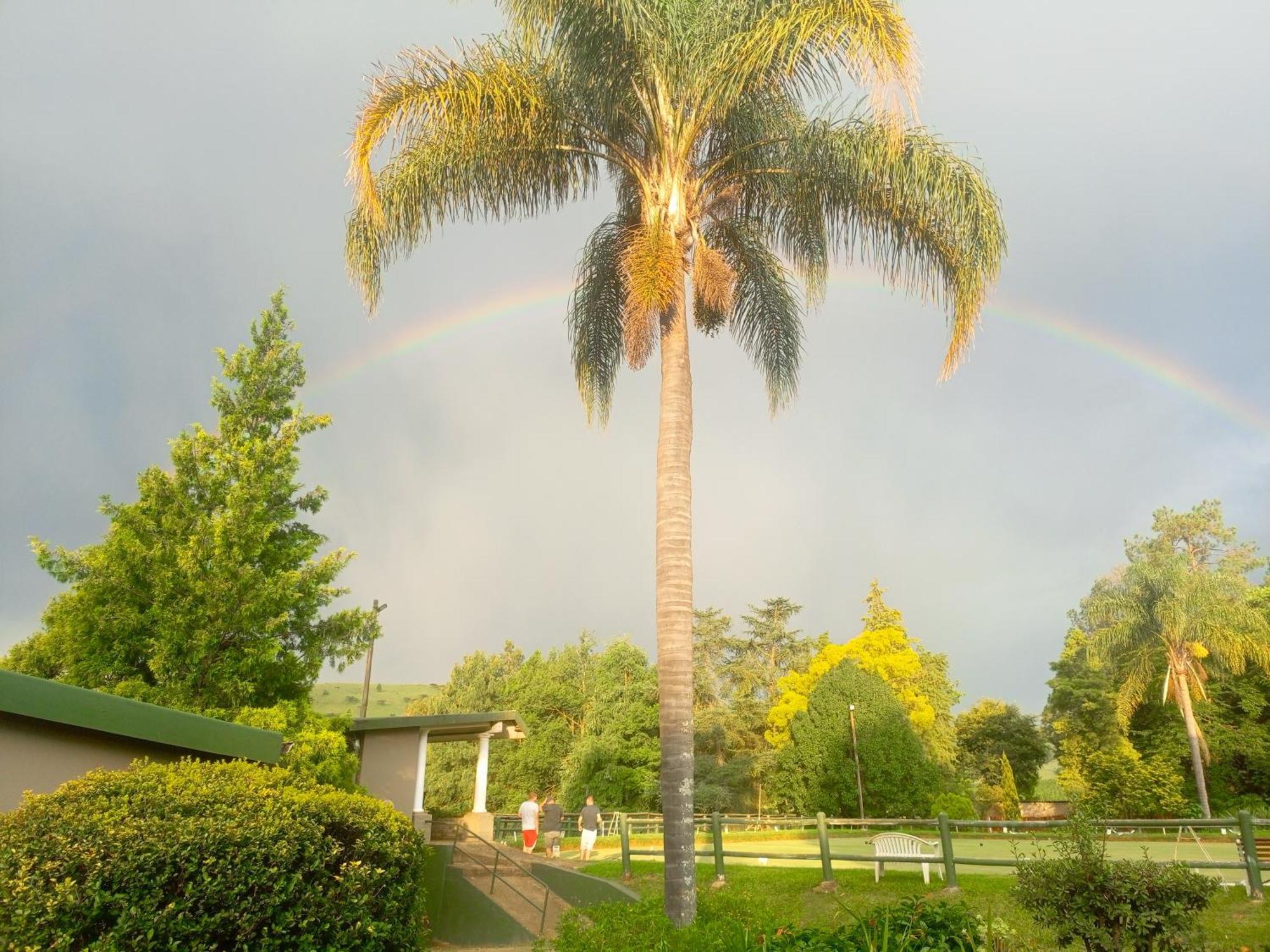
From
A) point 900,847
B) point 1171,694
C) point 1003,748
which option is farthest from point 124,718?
point 1003,748

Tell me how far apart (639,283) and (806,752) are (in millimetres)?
31073

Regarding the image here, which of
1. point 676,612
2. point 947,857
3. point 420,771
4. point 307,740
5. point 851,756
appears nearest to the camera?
point 676,612

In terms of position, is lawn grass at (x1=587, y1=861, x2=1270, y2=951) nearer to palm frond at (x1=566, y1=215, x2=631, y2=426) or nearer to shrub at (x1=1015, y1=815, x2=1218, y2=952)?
shrub at (x1=1015, y1=815, x2=1218, y2=952)

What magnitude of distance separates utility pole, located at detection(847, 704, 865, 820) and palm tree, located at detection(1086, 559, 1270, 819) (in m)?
10.7

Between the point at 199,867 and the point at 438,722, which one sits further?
the point at 438,722

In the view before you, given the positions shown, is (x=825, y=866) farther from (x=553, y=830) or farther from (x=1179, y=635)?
(x=1179, y=635)

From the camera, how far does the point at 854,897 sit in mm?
12523

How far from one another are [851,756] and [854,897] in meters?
24.1

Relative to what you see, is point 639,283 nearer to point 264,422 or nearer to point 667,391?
point 667,391

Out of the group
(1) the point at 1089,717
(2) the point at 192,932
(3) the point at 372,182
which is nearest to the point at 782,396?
(3) the point at 372,182

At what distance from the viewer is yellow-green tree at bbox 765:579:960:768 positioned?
42.0m

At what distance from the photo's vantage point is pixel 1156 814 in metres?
33.1

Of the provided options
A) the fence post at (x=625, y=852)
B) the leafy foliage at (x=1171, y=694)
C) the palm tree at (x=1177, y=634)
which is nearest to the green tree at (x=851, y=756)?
the leafy foliage at (x=1171, y=694)

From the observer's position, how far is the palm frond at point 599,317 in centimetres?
1216
